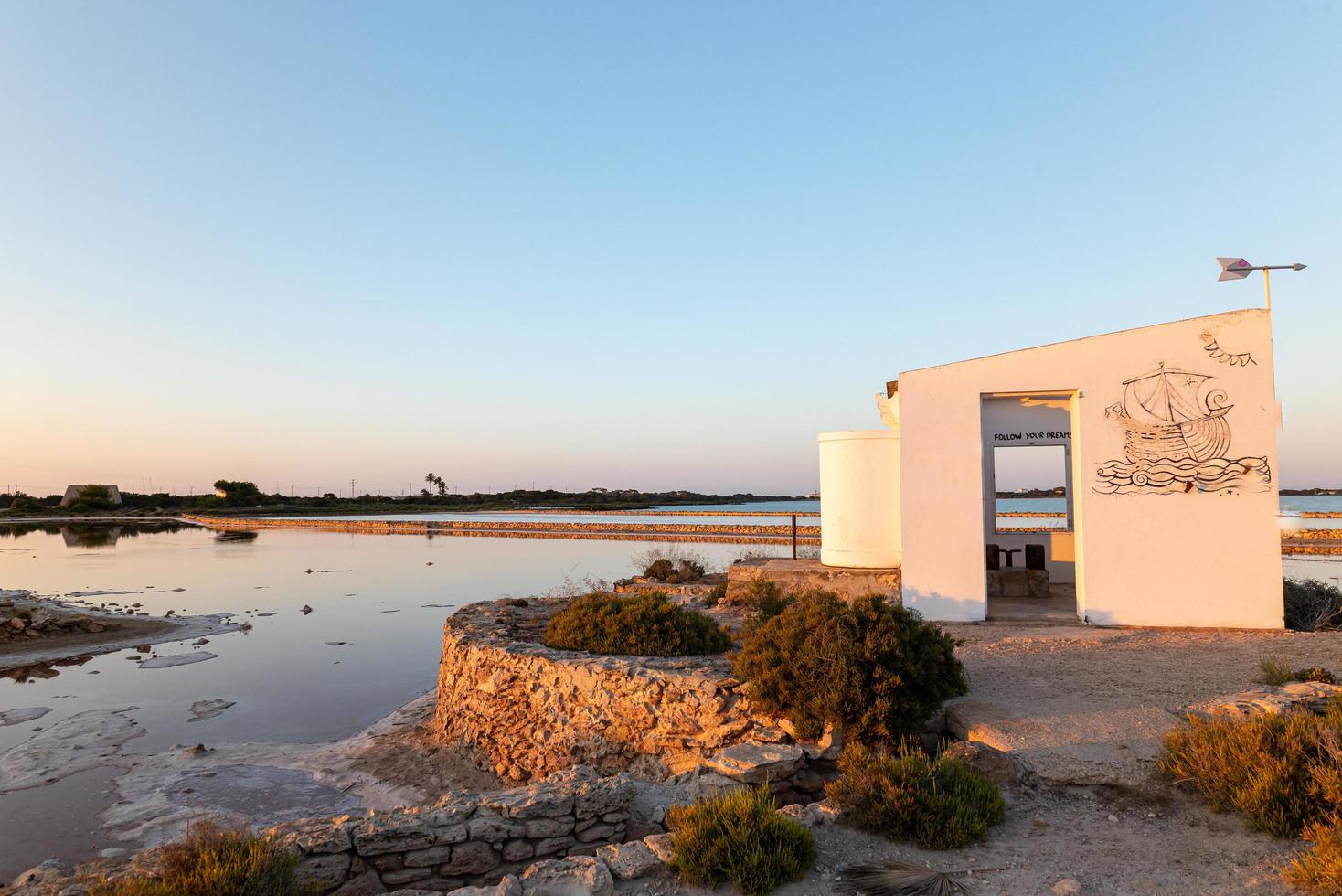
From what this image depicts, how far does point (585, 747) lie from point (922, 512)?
18.9 ft

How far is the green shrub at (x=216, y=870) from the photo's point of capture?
3.62 m

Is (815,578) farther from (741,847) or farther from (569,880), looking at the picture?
(569,880)

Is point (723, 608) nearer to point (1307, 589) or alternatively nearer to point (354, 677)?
point (354, 677)

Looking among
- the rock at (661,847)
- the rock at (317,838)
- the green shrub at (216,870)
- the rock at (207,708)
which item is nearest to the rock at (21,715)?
the rock at (207,708)

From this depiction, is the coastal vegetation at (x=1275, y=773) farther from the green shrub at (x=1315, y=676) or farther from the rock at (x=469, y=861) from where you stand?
the rock at (x=469, y=861)

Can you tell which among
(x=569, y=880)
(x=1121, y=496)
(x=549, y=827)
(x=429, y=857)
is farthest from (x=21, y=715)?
(x=1121, y=496)

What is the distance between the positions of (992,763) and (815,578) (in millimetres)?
7029

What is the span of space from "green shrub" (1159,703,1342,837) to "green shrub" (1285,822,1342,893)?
1.47ft

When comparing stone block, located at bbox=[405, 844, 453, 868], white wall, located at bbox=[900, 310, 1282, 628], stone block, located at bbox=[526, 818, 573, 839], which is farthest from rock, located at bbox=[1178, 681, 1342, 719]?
stone block, located at bbox=[405, 844, 453, 868]

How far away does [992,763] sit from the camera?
5.18 m

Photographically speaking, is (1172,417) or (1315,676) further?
(1172,417)

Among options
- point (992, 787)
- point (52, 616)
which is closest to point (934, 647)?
point (992, 787)

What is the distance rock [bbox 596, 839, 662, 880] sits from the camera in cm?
399

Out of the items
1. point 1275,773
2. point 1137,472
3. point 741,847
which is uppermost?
point 1137,472
